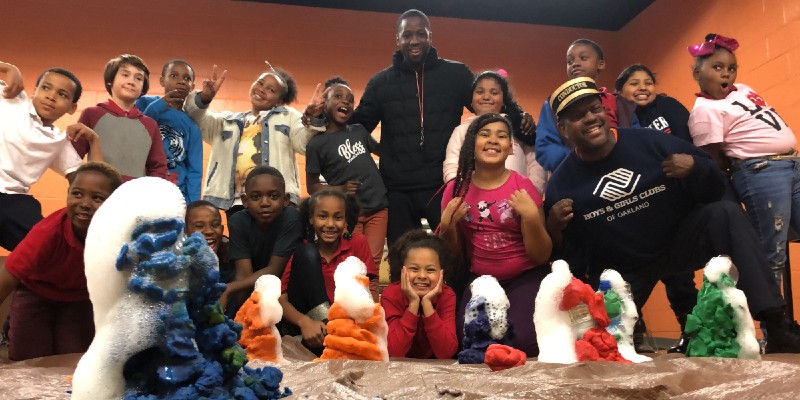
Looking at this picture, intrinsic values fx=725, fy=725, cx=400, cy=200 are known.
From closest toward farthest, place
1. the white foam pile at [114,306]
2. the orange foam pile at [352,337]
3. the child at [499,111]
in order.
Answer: the white foam pile at [114,306]
the orange foam pile at [352,337]
the child at [499,111]

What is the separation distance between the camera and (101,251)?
121cm

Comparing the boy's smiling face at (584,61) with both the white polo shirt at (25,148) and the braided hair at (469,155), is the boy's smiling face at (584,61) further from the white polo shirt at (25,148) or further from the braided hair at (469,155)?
the white polo shirt at (25,148)

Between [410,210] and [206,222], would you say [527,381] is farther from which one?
[410,210]

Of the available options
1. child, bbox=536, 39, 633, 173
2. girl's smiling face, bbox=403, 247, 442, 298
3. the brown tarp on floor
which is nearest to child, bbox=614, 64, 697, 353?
child, bbox=536, 39, 633, 173

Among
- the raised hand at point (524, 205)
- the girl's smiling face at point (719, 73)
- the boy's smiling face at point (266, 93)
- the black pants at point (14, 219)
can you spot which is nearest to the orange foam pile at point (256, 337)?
the raised hand at point (524, 205)

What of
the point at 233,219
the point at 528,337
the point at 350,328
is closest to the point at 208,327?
the point at 350,328

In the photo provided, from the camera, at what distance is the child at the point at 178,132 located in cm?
387

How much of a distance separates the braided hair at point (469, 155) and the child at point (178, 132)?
61.3 inches

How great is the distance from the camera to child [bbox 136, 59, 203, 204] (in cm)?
387

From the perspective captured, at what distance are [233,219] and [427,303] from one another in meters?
1.14

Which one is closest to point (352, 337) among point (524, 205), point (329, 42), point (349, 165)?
point (524, 205)

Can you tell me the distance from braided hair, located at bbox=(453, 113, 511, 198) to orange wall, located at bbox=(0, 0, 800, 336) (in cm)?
289

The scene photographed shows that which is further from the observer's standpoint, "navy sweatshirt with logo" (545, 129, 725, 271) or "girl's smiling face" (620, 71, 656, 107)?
"girl's smiling face" (620, 71, 656, 107)

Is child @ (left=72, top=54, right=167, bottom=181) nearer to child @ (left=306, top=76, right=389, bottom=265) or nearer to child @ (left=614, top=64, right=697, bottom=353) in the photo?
child @ (left=306, top=76, right=389, bottom=265)
